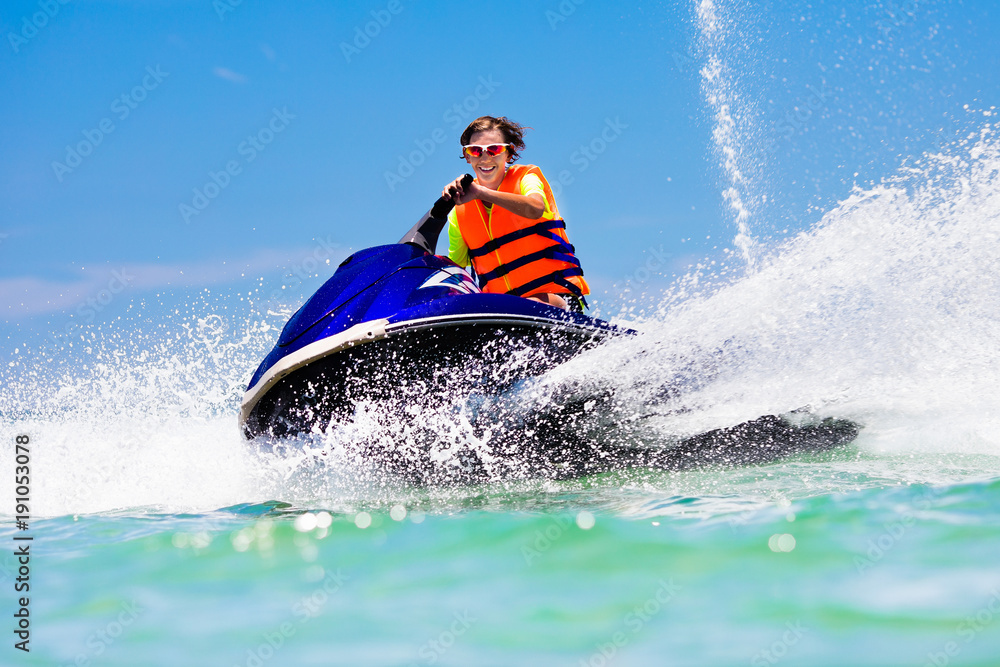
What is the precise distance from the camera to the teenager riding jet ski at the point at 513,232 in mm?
4266

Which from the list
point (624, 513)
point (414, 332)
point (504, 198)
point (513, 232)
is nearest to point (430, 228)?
point (513, 232)

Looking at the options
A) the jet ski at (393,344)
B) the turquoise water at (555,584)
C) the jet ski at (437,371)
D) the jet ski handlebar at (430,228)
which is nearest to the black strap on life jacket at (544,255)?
the jet ski handlebar at (430,228)

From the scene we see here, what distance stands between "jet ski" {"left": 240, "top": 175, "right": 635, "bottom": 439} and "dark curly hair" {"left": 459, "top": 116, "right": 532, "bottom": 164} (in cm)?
68

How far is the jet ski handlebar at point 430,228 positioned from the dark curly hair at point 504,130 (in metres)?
0.36

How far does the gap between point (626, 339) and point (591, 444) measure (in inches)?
21.5

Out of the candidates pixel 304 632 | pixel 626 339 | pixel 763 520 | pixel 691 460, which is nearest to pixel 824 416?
pixel 691 460

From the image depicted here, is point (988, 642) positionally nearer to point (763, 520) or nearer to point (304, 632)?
point (763, 520)

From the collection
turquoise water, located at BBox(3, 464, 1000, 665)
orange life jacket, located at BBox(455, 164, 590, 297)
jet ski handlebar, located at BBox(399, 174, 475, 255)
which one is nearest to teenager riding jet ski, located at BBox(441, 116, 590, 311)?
orange life jacket, located at BBox(455, 164, 590, 297)

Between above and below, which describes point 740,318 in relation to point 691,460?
above

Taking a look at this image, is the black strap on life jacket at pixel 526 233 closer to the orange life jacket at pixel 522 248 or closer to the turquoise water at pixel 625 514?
the orange life jacket at pixel 522 248

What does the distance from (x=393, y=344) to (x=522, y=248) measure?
117cm

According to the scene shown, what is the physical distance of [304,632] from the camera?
6.44 ft

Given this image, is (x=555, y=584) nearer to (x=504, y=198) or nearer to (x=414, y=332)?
(x=414, y=332)

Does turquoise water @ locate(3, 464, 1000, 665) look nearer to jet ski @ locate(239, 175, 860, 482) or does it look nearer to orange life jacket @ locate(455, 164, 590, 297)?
jet ski @ locate(239, 175, 860, 482)
